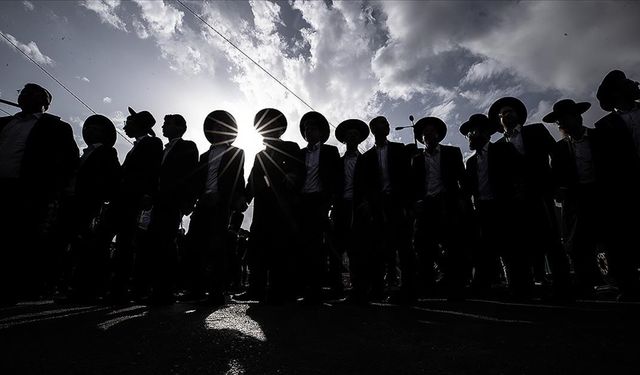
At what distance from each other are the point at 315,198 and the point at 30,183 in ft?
9.87

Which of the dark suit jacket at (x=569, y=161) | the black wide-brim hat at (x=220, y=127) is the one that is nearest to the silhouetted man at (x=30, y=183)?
the black wide-brim hat at (x=220, y=127)

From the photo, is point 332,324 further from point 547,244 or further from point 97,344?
point 547,244

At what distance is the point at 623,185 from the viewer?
3.52 metres

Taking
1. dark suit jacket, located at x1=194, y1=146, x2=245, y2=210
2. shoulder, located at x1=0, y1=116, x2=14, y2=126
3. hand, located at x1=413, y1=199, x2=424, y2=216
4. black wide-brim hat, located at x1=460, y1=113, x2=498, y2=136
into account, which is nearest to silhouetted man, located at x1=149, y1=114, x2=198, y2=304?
dark suit jacket, located at x1=194, y1=146, x2=245, y2=210

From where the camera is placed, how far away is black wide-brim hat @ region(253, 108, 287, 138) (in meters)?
4.54

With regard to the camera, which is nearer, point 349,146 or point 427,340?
point 427,340

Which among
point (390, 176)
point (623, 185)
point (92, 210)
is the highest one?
point (390, 176)

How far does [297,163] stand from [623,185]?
11.6ft

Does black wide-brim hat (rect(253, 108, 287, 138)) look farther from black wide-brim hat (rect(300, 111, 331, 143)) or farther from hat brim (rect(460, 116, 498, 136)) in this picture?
hat brim (rect(460, 116, 498, 136))

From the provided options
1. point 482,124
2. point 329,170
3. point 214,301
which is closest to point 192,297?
point 214,301

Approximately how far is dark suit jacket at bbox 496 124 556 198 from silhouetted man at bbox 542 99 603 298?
0.30ft

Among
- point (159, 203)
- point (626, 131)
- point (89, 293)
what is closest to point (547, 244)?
point (626, 131)

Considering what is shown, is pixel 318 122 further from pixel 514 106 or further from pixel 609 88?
pixel 609 88

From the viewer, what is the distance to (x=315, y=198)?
13.7 ft
